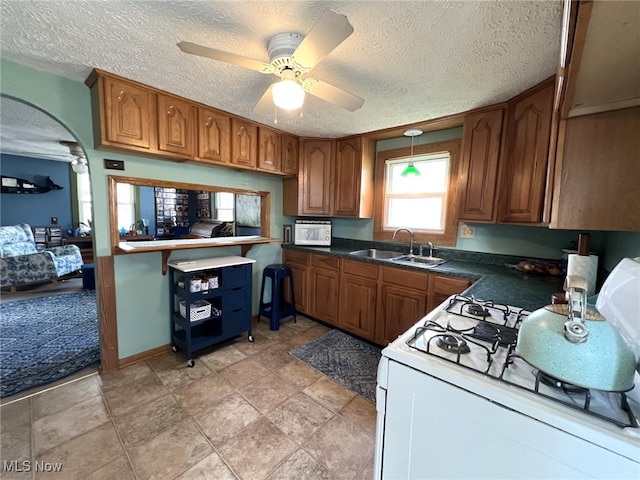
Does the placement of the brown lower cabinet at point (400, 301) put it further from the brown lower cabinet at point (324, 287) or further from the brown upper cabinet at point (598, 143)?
the brown upper cabinet at point (598, 143)

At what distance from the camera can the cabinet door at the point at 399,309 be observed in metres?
2.28

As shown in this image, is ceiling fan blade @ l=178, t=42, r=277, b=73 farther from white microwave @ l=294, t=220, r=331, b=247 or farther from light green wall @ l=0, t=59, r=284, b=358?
white microwave @ l=294, t=220, r=331, b=247

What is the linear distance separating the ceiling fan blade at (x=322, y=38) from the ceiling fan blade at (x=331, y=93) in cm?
15

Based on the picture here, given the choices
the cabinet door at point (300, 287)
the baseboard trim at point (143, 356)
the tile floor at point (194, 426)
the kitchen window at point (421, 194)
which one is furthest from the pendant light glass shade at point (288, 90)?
the baseboard trim at point (143, 356)

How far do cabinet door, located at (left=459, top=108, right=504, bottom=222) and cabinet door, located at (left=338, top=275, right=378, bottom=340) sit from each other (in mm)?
1110

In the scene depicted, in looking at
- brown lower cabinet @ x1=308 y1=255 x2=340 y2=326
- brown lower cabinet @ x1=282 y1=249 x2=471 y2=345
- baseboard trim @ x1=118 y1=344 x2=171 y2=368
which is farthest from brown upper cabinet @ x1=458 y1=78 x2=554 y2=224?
baseboard trim @ x1=118 y1=344 x2=171 y2=368

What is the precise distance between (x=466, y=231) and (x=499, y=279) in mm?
813

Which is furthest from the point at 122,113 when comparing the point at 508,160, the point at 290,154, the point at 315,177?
the point at 508,160

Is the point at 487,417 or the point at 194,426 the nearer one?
the point at 487,417

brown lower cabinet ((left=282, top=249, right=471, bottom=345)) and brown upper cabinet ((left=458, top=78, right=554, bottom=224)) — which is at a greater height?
brown upper cabinet ((left=458, top=78, right=554, bottom=224))

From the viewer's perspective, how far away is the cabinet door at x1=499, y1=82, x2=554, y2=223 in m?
1.65

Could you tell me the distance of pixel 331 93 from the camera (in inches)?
59.4

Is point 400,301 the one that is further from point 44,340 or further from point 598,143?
point 44,340

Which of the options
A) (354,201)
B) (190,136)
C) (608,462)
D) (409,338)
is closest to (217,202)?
(190,136)
